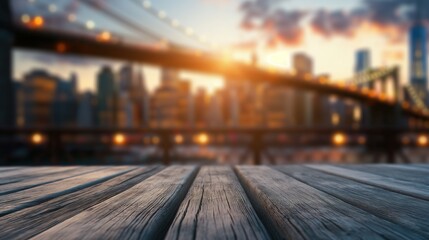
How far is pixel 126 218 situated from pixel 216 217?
20 cm

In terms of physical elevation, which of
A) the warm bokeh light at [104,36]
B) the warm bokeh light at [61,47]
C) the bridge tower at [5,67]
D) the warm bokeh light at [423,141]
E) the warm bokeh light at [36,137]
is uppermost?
the warm bokeh light at [104,36]

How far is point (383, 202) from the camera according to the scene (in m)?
0.81

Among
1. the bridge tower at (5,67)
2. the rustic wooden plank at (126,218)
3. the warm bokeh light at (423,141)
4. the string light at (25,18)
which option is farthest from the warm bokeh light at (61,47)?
the rustic wooden plank at (126,218)

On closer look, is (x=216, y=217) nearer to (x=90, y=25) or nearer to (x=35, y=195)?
(x=35, y=195)

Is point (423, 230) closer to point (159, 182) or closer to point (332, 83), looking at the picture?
point (159, 182)

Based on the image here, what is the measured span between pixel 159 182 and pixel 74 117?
337 ft

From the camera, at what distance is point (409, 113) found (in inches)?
1534

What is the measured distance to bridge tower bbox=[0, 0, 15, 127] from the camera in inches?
531

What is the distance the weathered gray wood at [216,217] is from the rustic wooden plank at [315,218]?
0.12 feet

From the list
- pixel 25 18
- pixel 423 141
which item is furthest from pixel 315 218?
pixel 25 18

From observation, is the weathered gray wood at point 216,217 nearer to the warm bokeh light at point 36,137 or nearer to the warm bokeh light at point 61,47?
the warm bokeh light at point 36,137

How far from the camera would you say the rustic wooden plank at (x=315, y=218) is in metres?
0.56

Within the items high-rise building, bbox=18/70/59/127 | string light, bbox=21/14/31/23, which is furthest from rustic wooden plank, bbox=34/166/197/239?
high-rise building, bbox=18/70/59/127

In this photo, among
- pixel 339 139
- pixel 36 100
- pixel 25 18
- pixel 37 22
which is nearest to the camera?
pixel 339 139
